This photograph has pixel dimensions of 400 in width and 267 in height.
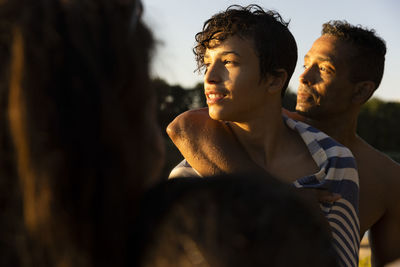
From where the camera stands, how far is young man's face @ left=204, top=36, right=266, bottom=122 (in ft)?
9.54

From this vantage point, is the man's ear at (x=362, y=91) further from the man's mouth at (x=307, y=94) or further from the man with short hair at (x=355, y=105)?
the man's mouth at (x=307, y=94)

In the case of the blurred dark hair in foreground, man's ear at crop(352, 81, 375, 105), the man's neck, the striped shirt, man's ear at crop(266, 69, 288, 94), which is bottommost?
the striped shirt

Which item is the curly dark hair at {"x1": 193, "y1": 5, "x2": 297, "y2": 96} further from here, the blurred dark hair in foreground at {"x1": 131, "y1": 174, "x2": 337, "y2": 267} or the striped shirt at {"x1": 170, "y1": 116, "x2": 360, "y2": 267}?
the blurred dark hair in foreground at {"x1": 131, "y1": 174, "x2": 337, "y2": 267}

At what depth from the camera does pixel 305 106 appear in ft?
12.0

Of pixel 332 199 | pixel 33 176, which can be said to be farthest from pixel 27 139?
pixel 332 199

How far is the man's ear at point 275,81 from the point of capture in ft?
10.3

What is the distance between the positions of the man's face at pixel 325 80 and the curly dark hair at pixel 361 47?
0.22 feet

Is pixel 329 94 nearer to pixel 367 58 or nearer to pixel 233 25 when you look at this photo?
pixel 367 58

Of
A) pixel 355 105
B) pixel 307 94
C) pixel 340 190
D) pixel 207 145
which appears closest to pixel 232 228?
pixel 340 190

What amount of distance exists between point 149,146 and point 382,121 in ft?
86.0

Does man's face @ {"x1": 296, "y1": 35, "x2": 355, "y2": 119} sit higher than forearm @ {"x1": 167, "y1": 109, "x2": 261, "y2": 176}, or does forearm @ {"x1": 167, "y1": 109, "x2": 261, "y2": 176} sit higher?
man's face @ {"x1": 296, "y1": 35, "x2": 355, "y2": 119}

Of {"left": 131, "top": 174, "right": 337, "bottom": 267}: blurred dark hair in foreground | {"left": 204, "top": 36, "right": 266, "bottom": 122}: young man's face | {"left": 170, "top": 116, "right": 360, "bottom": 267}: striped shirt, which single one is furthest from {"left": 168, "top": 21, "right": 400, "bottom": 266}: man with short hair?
{"left": 131, "top": 174, "right": 337, "bottom": 267}: blurred dark hair in foreground

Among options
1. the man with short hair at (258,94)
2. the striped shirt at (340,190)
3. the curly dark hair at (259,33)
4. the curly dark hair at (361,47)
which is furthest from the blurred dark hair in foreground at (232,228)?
the curly dark hair at (361,47)

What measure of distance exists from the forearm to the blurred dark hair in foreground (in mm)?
1632
